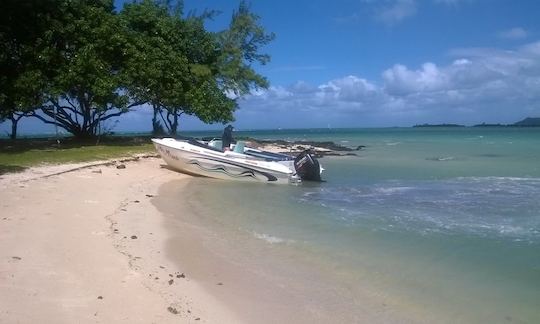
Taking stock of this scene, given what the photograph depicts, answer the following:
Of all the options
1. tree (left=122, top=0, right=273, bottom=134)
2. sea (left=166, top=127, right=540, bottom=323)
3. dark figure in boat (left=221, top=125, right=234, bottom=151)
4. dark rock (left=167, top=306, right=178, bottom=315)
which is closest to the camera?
dark rock (left=167, top=306, right=178, bottom=315)

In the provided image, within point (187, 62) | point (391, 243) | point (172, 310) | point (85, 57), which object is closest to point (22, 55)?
point (85, 57)

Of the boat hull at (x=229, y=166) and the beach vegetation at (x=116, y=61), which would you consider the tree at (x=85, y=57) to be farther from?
the boat hull at (x=229, y=166)

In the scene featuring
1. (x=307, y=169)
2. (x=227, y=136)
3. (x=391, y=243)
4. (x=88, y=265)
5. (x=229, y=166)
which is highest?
(x=227, y=136)

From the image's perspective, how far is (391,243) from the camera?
28.1ft

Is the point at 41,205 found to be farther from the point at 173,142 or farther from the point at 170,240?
the point at 173,142

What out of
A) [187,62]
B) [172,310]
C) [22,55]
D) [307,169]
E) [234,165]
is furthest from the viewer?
[187,62]

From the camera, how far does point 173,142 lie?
17.3m

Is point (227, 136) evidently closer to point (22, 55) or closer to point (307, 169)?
point (307, 169)

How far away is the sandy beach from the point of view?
15.8ft

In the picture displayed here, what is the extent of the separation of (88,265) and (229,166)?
11.0 meters

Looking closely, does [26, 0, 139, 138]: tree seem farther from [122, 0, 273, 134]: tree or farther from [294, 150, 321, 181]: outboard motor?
[294, 150, 321, 181]: outboard motor

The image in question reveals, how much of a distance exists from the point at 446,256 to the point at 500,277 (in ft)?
3.53

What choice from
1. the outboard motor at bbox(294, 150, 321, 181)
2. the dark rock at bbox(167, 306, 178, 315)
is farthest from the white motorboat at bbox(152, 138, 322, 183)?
the dark rock at bbox(167, 306, 178, 315)

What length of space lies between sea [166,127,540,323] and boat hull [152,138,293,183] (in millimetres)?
742
